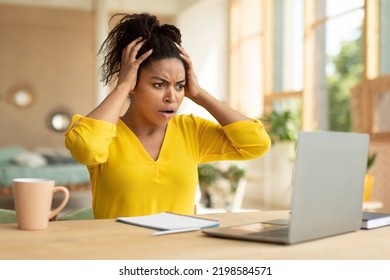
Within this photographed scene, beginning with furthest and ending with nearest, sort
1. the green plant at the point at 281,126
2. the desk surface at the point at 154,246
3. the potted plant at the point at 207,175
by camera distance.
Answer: the green plant at the point at 281,126 < the potted plant at the point at 207,175 < the desk surface at the point at 154,246

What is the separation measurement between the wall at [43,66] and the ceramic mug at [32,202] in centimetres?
710

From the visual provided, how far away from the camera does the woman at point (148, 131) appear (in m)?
1.53

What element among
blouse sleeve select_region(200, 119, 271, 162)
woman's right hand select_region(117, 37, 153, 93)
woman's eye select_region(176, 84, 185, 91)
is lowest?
blouse sleeve select_region(200, 119, 271, 162)

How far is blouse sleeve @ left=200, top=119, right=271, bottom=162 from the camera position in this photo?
1.69 m

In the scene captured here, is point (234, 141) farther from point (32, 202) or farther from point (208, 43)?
point (208, 43)

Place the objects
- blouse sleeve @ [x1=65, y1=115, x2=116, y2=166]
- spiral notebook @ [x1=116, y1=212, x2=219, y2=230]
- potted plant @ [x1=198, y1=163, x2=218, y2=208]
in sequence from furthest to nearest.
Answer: potted plant @ [x1=198, y1=163, x2=218, y2=208] < blouse sleeve @ [x1=65, y1=115, x2=116, y2=166] < spiral notebook @ [x1=116, y1=212, x2=219, y2=230]

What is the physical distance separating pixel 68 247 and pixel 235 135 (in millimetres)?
812

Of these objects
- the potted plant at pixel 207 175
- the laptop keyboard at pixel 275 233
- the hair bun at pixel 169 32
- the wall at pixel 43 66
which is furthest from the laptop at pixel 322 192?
the wall at pixel 43 66

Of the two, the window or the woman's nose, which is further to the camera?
the window

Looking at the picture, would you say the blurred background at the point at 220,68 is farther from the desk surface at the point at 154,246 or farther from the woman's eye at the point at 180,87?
the desk surface at the point at 154,246

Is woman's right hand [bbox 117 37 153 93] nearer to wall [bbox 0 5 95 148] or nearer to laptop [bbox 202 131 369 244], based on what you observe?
laptop [bbox 202 131 369 244]

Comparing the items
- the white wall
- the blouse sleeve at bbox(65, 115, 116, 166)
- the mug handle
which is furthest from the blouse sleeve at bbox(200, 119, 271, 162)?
the white wall

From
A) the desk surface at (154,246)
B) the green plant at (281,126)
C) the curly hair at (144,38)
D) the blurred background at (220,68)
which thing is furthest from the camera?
the blurred background at (220,68)

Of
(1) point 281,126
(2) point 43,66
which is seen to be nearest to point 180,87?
(1) point 281,126
